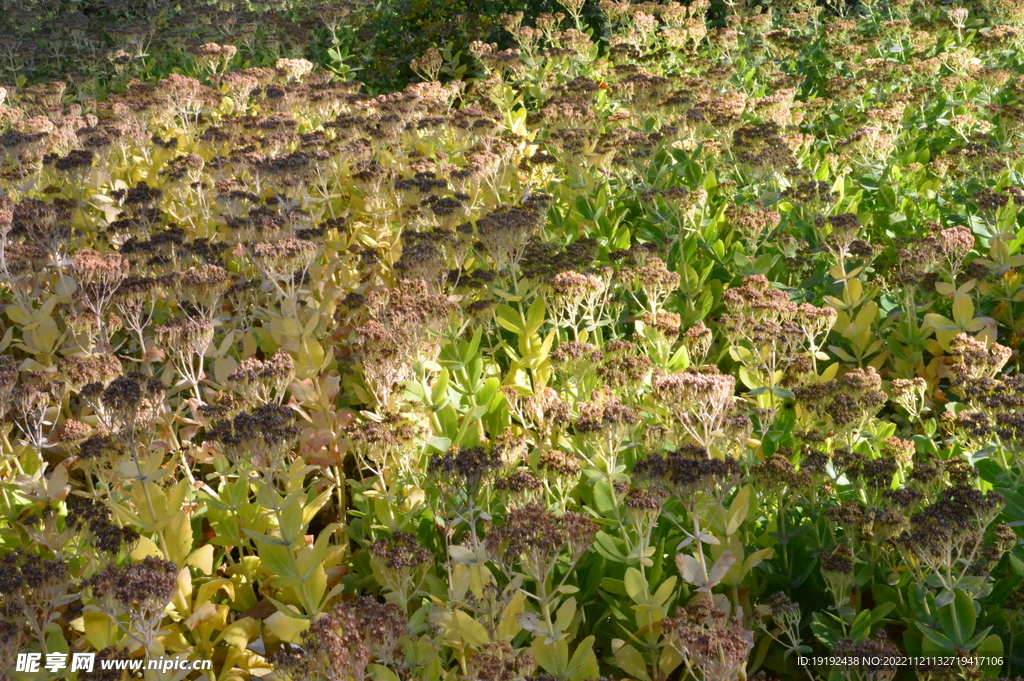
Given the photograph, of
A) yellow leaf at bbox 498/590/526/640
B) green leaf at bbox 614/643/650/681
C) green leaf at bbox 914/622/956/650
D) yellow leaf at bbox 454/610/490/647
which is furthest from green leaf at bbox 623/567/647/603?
green leaf at bbox 914/622/956/650

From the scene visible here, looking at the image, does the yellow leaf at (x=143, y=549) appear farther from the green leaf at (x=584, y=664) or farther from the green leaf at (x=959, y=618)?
the green leaf at (x=959, y=618)

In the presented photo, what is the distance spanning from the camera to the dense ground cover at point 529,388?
293 cm

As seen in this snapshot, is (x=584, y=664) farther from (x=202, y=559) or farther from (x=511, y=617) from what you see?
(x=202, y=559)

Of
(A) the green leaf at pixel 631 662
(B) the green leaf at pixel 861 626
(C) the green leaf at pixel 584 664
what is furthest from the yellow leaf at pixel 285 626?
(B) the green leaf at pixel 861 626

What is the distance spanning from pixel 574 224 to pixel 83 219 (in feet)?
10.1

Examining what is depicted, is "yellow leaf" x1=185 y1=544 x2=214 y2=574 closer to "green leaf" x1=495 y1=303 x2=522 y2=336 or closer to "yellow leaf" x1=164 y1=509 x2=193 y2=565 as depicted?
"yellow leaf" x1=164 y1=509 x2=193 y2=565

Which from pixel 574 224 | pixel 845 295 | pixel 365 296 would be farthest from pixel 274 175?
pixel 845 295

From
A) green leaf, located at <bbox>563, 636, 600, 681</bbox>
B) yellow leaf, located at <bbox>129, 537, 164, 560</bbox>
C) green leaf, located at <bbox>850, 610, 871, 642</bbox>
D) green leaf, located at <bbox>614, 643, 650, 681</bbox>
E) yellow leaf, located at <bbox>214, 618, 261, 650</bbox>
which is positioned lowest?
yellow leaf, located at <bbox>214, 618, 261, 650</bbox>

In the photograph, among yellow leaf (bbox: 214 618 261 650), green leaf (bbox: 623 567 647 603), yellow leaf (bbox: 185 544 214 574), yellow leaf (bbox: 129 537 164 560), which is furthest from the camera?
yellow leaf (bbox: 185 544 214 574)

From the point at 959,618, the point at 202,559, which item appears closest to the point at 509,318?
the point at 202,559

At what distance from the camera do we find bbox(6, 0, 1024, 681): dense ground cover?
2926mm

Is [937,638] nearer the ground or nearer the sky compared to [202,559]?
nearer the sky

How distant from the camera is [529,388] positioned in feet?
14.2

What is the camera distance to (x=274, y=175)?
541 cm
